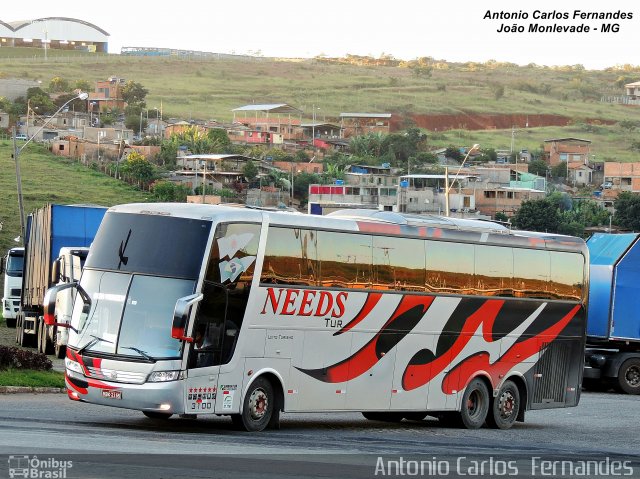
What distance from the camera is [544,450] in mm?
20422

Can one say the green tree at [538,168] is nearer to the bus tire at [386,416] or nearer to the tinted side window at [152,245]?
the bus tire at [386,416]

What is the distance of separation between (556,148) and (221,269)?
17017 centimetres

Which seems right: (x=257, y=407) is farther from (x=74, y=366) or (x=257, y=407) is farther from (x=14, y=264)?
(x=14, y=264)

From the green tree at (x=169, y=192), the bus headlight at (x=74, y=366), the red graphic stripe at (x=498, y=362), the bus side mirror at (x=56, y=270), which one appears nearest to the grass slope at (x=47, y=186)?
the green tree at (x=169, y=192)

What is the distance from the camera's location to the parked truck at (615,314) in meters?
35.1

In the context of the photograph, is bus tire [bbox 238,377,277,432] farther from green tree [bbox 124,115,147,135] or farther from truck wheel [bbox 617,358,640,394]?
green tree [bbox 124,115,147,135]

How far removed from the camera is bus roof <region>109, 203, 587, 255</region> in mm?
19766

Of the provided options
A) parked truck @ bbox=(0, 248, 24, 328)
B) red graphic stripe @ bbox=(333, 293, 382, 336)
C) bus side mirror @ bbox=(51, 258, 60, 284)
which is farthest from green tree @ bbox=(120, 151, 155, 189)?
red graphic stripe @ bbox=(333, 293, 382, 336)

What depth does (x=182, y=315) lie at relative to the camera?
59.6 ft

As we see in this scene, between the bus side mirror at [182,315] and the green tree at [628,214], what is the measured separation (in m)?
107

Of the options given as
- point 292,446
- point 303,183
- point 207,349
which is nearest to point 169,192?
point 303,183

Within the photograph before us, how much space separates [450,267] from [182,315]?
647 cm

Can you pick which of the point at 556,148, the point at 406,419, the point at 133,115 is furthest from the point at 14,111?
the point at 406,419

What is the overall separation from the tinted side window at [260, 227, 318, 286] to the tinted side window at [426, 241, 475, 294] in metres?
2.77
